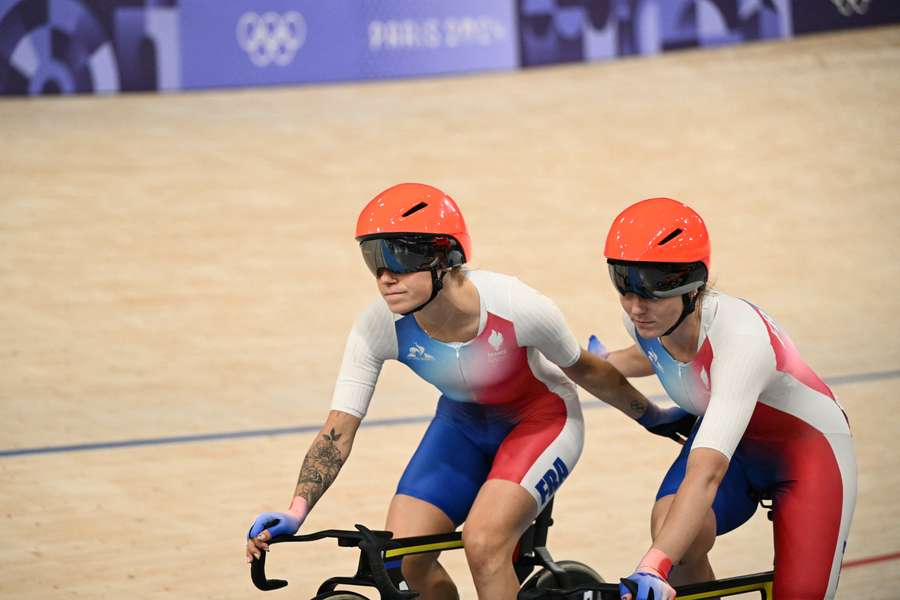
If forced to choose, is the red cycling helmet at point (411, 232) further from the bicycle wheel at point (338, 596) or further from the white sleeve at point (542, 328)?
the bicycle wheel at point (338, 596)

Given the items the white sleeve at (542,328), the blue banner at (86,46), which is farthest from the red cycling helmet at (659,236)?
the blue banner at (86,46)

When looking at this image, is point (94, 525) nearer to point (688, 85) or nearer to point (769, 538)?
point (769, 538)

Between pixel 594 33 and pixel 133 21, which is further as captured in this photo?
pixel 594 33

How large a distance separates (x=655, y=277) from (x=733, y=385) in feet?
0.91

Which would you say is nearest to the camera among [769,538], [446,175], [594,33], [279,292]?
[769,538]

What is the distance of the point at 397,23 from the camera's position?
10.3 m

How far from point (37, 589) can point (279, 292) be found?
11.4 feet

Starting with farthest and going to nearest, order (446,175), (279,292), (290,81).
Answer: (290,81) → (446,175) → (279,292)

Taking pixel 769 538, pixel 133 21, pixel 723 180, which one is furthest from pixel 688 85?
pixel 769 538

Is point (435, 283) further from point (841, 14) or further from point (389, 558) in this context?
point (841, 14)

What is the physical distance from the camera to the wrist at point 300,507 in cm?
266

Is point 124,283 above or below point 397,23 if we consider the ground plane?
below

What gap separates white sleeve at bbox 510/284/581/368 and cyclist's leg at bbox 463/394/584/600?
7.3 inches

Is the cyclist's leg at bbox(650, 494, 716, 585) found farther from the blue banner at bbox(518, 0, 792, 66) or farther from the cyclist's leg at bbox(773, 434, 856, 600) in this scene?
the blue banner at bbox(518, 0, 792, 66)
